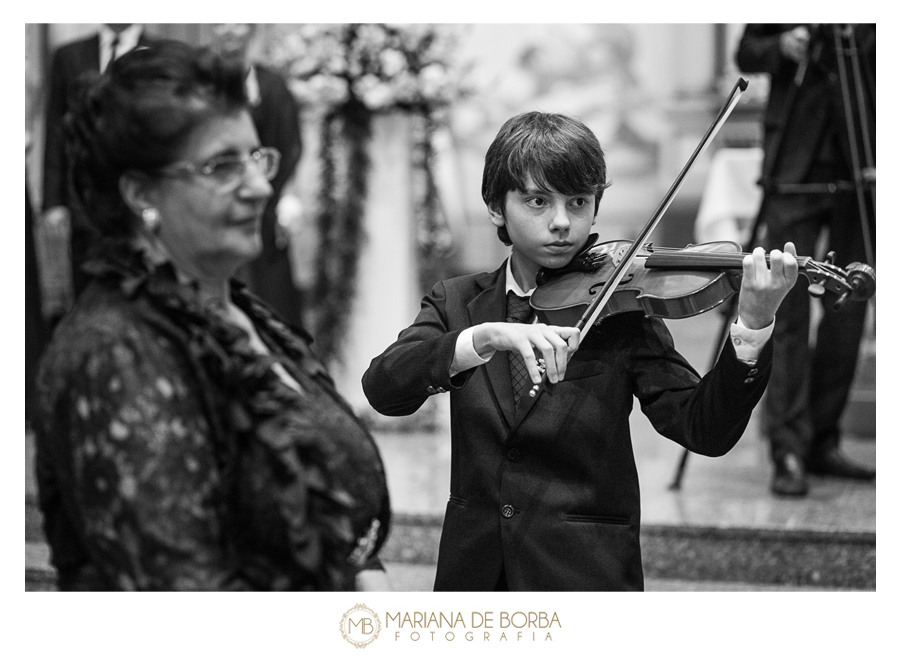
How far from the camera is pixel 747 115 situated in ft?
19.3

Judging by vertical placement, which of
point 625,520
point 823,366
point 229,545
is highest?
point 229,545

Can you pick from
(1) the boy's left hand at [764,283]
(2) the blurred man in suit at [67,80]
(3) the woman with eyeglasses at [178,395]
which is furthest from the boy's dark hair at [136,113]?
(2) the blurred man in suit at [67,80]

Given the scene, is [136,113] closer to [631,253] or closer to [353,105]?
[631,253]

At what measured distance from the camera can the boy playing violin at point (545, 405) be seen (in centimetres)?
160

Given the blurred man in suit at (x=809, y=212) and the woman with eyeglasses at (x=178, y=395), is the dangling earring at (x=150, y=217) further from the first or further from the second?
the blurred man in suit at (x=809, y=212)

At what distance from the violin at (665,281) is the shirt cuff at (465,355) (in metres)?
0.14

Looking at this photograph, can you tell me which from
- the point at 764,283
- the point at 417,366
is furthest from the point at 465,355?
the point at 764,283

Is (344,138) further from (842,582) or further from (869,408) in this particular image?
(842,582)

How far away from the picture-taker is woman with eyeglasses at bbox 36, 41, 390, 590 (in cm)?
113

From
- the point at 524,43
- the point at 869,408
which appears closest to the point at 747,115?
the point at 524,43

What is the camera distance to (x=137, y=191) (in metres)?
1.26

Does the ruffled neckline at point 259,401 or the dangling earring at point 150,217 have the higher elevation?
the dangling earring at point 150,217

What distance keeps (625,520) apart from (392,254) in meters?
3.12
